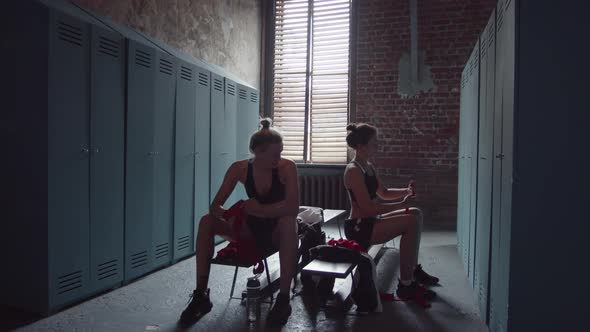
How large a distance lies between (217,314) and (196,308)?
0.46ft

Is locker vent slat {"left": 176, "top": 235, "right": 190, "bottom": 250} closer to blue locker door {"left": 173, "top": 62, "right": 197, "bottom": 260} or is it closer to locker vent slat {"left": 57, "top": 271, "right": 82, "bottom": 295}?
blue locker door {"left": 173, "top": 62, "right": 197, "bottom": 260}

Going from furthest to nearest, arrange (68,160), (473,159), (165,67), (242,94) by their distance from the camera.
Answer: (242,94)
(165,67)
(473,159)
(68,160)

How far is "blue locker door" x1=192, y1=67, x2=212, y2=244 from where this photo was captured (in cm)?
420

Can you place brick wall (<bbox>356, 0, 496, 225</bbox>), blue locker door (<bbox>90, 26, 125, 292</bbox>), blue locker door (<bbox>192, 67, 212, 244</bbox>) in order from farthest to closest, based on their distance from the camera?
brick wall (<bbox>356, 0, 496, 225</bbox>), blue locker door (<bbox>192, 67, 212, 244</bbox>), blue locker door (<bbox>90, 26, 125, 292</bbox>)

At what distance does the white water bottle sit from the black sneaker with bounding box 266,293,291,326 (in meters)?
0.11

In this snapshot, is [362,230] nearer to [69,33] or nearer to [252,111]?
[69,33]

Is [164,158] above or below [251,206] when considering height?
above

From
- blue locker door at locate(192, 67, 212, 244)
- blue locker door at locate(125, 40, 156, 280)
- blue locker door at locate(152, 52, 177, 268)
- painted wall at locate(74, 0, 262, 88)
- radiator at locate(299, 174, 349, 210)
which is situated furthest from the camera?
radiator at locate(299, 174, 349, 210)

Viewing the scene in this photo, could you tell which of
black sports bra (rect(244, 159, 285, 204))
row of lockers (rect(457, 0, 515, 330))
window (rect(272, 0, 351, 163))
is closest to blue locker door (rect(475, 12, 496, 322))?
row of lockers (rect(457, 0, 515, 330))

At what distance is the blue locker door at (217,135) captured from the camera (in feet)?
14.7

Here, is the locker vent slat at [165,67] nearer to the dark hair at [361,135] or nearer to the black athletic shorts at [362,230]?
the dark hair at [361,135]

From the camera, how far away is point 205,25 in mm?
5340

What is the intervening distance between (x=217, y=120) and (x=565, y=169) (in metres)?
3.33

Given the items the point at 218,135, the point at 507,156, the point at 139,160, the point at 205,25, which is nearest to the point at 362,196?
the point at 507,156
